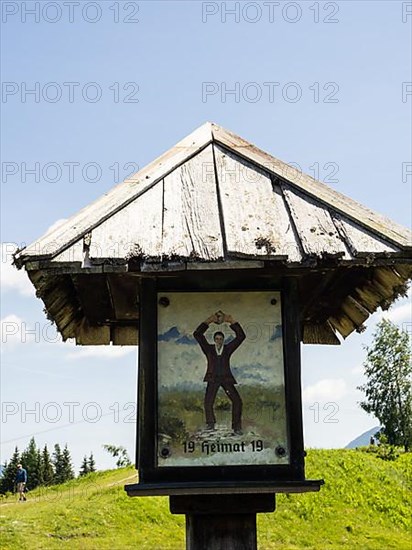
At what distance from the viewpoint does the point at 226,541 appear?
3.78 m

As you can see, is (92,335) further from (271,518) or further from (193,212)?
(271,518)

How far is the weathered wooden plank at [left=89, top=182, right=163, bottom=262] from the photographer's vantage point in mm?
3516

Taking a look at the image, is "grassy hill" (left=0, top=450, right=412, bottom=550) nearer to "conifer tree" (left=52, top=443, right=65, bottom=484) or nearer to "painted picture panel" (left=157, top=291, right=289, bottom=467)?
"painted picture panel" (left=157, top=291, right=289, bottom=467)

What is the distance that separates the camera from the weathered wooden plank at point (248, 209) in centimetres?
355

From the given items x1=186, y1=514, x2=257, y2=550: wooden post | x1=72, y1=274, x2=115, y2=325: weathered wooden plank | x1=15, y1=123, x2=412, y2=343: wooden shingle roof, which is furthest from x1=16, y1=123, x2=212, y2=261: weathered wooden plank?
x1=186, y1=514, x2=257, y2=550: wooden post

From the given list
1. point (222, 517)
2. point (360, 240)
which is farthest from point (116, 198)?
point (222, 517)

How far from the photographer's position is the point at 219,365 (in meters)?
3.68

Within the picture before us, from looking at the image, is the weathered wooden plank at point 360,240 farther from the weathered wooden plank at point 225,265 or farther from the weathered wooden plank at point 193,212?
the weathered wooden plank at point 193,212

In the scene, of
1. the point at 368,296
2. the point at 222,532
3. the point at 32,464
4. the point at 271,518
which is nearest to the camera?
the point at 222,532

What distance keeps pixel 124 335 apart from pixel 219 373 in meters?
1.99

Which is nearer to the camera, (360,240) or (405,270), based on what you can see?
(360,240)

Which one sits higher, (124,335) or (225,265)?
(124,335)

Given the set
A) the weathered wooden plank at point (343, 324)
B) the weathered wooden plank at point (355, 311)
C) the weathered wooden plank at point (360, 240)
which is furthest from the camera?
the weathered wooden plank at point (343, 324)

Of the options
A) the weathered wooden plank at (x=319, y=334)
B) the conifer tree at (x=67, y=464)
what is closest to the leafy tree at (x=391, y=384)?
the conifer tree at (x=67, y=464)
